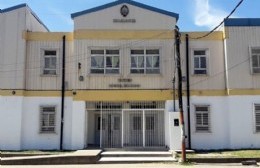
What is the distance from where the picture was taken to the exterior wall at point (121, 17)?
82.0 feet

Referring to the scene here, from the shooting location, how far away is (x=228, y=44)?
2456 centimetres

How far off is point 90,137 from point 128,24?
7.61 metres

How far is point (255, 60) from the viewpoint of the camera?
973 inches

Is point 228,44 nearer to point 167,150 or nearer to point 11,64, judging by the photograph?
point 167,150

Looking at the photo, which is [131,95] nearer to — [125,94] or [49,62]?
[125,94]

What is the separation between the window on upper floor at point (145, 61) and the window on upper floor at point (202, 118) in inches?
134

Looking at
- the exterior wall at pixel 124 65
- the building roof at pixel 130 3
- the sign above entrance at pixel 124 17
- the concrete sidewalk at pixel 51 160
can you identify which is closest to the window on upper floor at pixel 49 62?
the exterior wall at pixel 124 65

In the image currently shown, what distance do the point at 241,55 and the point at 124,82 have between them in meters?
7.23

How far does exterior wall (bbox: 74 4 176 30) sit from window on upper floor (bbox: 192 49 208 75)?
7.40ft

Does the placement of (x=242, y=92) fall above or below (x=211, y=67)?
below

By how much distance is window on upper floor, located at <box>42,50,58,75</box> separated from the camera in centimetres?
2522

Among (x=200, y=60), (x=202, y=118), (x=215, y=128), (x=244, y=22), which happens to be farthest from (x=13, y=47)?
(x=244, y=22)

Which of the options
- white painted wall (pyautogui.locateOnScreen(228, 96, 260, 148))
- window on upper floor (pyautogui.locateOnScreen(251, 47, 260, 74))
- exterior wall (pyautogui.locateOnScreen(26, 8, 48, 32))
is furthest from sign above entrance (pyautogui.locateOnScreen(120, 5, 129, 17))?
white painted wall (pyautogui.locateOnScreen(228, 96, 260, 148))

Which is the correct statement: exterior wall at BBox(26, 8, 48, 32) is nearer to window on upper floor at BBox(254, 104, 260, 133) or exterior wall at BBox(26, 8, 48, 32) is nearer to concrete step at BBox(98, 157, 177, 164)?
concrete step at BBox(98, 157, 177, 164)
